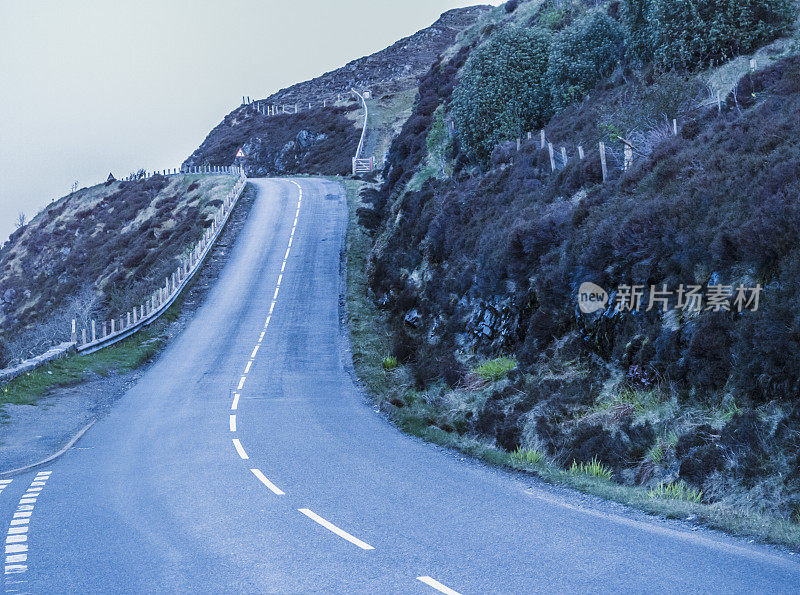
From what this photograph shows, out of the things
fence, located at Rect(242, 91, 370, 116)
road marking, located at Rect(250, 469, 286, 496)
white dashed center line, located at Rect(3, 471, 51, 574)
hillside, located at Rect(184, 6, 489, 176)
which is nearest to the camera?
white dashed center line, located at Rect(3, 471, 51, 574)

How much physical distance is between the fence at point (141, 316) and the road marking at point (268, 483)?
11.8m

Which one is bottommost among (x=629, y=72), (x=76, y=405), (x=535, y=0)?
(x=76, y=405)

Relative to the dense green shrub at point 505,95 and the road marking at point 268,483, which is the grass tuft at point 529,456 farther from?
the dense green shrub at point 505,95

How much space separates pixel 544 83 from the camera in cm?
3453

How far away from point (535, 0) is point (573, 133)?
1164 inches

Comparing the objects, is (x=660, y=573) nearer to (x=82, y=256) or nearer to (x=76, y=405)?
(x=76, y=405)

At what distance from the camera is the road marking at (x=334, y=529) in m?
7.89

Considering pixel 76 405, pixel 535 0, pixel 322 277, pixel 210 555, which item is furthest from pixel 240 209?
pixel 210 555

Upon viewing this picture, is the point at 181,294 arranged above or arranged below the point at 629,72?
below

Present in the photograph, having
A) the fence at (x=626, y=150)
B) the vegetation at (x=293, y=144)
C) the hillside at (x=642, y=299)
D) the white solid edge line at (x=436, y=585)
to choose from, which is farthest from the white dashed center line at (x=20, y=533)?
the vegetation at (x=293, y=144)

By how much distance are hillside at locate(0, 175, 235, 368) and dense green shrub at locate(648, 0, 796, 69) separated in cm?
2768

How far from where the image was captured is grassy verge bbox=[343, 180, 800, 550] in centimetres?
808

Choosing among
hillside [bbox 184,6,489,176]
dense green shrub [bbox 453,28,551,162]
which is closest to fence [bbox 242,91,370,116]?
hillside [bbox 184,6,489,176]

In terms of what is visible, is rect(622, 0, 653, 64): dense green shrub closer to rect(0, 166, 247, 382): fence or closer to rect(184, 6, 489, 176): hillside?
rect(0, 166, 247, 382): fence
